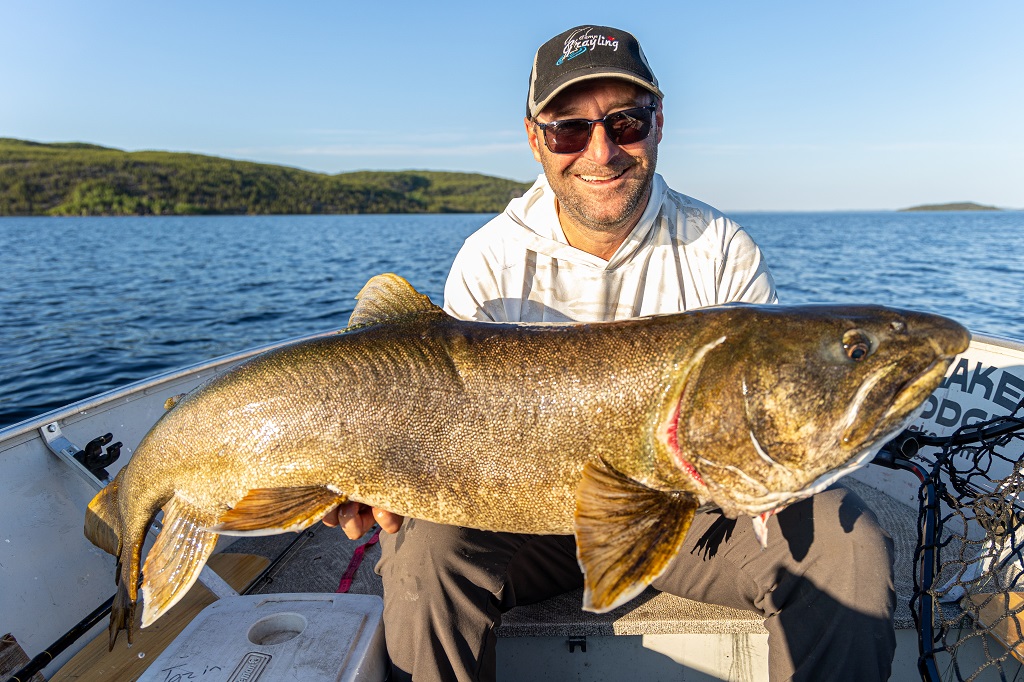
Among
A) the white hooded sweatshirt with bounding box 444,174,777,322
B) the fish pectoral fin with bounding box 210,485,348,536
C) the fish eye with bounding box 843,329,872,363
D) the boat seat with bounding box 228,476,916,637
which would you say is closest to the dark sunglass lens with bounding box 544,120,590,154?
the white hooded sweatshirt with bounding box 444,174,777,322

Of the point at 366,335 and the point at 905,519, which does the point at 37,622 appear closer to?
the point at 366,335

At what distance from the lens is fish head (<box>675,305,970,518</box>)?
2.24 m

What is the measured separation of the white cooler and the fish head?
5.60 feet

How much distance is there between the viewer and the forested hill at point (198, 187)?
117 meters

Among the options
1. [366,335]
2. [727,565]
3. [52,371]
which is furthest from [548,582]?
[52,371]

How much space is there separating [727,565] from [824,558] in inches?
20.3

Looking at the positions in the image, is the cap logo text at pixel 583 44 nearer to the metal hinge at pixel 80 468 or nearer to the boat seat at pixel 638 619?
the boat seat at pixel 638 619

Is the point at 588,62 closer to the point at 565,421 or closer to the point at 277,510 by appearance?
the point at 565,421

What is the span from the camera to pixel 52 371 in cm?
→ 1195

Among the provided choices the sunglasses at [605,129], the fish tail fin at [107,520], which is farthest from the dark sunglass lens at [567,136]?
the fish tail fin at [107,520]

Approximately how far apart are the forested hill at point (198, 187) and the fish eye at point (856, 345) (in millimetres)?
137948

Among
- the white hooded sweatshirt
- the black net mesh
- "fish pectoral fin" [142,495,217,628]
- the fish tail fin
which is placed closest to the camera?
the black net mesh

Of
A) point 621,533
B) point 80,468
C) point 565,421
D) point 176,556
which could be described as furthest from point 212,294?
point 621,533

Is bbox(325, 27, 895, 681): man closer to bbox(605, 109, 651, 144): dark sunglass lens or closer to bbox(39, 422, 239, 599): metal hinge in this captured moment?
bbox(605, 109, 651, 144): dark sunglass lens
